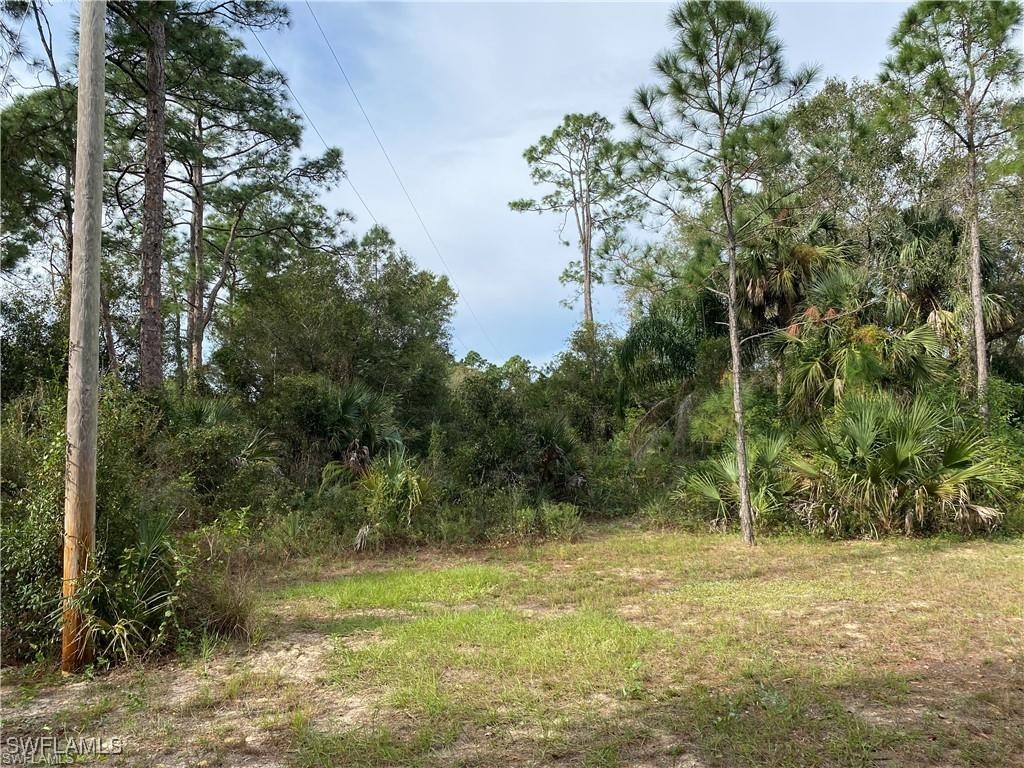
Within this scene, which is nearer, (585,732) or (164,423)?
(585,732)

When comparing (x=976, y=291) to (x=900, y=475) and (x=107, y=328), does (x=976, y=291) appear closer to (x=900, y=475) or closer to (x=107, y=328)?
(x=900, y=475)

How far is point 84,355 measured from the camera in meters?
4.57

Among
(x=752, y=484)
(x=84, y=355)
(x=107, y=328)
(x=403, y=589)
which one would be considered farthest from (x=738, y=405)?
(x=107, y=328)

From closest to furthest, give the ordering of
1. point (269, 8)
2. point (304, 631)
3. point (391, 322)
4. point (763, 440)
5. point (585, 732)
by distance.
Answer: point (585, 732)
point (304, 631)
point (763, 440)
point (269, 8)
point (391, 322)

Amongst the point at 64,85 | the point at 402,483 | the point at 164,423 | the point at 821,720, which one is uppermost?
the point at 64,85

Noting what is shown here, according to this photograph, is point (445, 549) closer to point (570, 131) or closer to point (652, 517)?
point (652, 517)

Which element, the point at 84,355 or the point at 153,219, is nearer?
the point at 84,355

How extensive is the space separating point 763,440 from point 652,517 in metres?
2.39

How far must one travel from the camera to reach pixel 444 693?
4.10 meters

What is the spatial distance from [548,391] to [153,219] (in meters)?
11.5

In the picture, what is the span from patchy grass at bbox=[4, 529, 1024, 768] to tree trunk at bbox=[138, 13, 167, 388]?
6.68 metres

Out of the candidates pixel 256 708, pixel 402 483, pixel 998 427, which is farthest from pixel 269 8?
pixel 998 427

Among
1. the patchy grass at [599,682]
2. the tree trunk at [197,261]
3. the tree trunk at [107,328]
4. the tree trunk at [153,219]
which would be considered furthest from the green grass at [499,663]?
the tree trunk at [197,261]

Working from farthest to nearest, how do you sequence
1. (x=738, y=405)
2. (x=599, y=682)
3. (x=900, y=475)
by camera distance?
(x=738, y=405), (x=900, y=475), (x=599, y=682)
